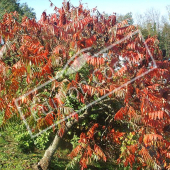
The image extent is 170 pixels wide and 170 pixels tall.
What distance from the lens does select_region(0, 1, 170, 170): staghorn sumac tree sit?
331cm

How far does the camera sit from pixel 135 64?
3.54m

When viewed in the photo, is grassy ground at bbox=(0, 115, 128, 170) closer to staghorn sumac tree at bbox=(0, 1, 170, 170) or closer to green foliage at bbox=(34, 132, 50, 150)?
green foliage at bbox=(34, 132, 50, 150)

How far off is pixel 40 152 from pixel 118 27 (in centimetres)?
456

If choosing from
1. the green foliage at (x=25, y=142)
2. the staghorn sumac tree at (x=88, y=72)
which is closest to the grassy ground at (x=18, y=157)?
the green foliage at (x=25, y=142)

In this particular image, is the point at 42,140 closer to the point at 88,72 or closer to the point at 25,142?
the point at 25,142

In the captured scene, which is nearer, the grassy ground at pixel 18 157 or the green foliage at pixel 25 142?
the grassy ground at pixel 18 157

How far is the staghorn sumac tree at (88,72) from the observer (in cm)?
331

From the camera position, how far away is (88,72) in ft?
13.7

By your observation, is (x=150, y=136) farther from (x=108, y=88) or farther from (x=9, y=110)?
(x=9, y=110)

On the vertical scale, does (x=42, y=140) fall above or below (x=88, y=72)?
below

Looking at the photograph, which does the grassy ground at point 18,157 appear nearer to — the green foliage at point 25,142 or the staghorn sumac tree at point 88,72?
the green foliage at point 25,142

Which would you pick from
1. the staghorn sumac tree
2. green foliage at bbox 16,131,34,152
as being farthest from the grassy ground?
the staghorn sumac tree

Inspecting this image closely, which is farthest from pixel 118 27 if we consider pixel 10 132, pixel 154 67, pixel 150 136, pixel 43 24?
pixel 10 132

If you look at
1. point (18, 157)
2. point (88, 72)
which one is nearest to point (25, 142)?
point (18, 157)
